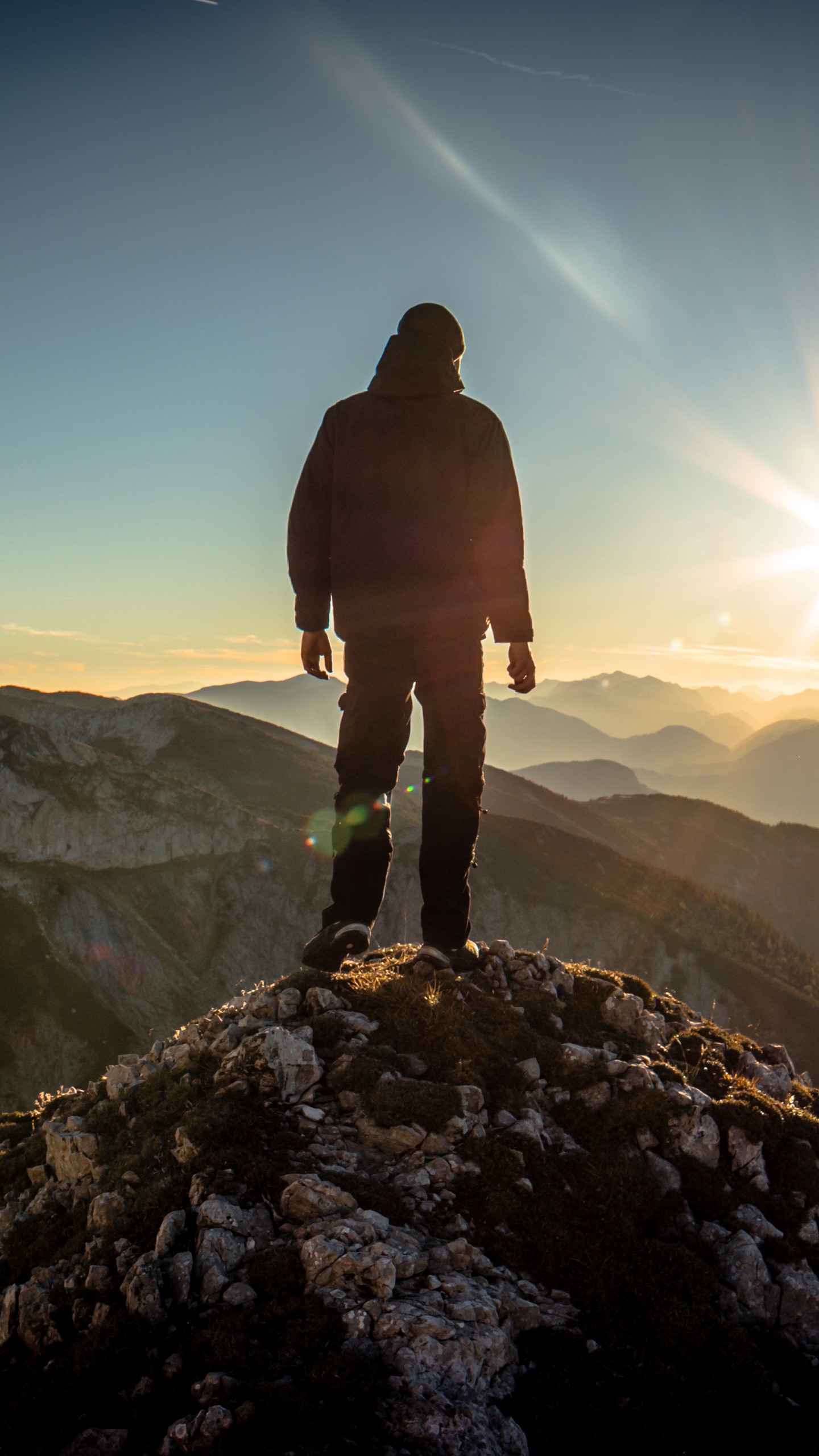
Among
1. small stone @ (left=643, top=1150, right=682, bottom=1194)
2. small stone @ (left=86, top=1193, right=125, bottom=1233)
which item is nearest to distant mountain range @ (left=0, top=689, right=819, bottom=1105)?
small stone @ (left=86, top=1193, right=125, bottom=1233)

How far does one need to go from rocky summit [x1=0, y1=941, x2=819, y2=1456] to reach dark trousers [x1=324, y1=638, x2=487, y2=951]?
695 mm

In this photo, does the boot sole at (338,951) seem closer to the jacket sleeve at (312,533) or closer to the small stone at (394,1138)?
the small stone at (394,1138)

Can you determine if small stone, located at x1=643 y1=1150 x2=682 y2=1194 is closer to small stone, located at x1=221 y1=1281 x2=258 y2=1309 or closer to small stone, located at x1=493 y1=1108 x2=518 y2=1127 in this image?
small stone, located at x1=493 y1=1108 x2=518 y2=1127

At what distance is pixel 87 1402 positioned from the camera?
280cm

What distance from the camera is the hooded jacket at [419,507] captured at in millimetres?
Answer: 5891

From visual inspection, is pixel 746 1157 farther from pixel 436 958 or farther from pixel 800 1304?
pixel 436 958

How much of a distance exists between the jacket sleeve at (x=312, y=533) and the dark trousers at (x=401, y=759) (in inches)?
18.9

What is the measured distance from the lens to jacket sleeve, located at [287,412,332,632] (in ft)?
20.1

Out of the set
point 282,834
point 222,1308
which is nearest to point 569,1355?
point 222,1308

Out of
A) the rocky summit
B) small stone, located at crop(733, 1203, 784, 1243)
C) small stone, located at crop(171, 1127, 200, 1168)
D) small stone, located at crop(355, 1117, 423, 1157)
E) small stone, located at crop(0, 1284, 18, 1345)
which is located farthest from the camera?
small stone, located at crop(355, 1117, 423, 1157)

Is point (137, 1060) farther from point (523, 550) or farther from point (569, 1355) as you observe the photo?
point (523, 550)

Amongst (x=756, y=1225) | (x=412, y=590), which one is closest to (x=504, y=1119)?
(x=756, y=1225)

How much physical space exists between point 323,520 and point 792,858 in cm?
10168

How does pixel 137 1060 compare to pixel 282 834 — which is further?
pixel 282 834
